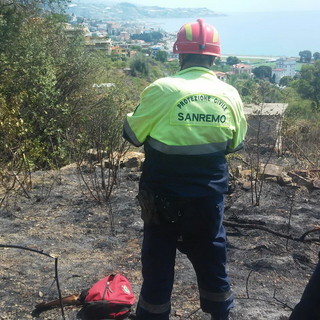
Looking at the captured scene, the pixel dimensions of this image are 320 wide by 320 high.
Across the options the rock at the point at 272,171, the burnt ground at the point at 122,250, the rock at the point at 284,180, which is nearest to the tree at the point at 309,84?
the rock at the point at 272,171

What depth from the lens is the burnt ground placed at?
3479mm

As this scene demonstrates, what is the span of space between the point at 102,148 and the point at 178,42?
4.07 meters

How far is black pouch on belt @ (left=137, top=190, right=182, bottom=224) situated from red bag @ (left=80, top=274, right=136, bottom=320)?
32.1 inches

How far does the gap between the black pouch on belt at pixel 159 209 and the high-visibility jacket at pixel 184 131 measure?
0.15ft

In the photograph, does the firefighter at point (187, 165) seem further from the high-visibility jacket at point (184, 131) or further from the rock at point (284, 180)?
the rock at point (284, 180)

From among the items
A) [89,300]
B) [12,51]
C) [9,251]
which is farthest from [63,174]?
[12,51]

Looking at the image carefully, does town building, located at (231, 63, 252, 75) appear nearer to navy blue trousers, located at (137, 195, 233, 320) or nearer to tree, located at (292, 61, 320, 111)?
tree, located at (292, 61, 320, 111)

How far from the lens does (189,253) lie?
2781 millimetres

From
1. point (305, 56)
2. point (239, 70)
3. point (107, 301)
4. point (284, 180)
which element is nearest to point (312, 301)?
point (107, 301)

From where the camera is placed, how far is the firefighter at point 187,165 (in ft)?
8.35

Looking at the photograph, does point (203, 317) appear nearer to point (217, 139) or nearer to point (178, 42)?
point (217, 139)

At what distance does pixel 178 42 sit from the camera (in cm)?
273

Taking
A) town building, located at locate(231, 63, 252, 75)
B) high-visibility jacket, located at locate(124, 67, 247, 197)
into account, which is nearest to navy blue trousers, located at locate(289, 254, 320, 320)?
high-visibility jacket, located at locate(124, 67, 247, 197)

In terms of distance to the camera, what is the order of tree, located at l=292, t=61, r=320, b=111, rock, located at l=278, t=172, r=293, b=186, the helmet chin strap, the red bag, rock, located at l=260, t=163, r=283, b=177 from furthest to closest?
tree, located at l=292, t=61, r=320, b=111 < rock, located at l=260, t=163, r=283, b=177 < rock, located at l=278, t=172, r=293, b=186 < the red bag < the helmet chin strap
